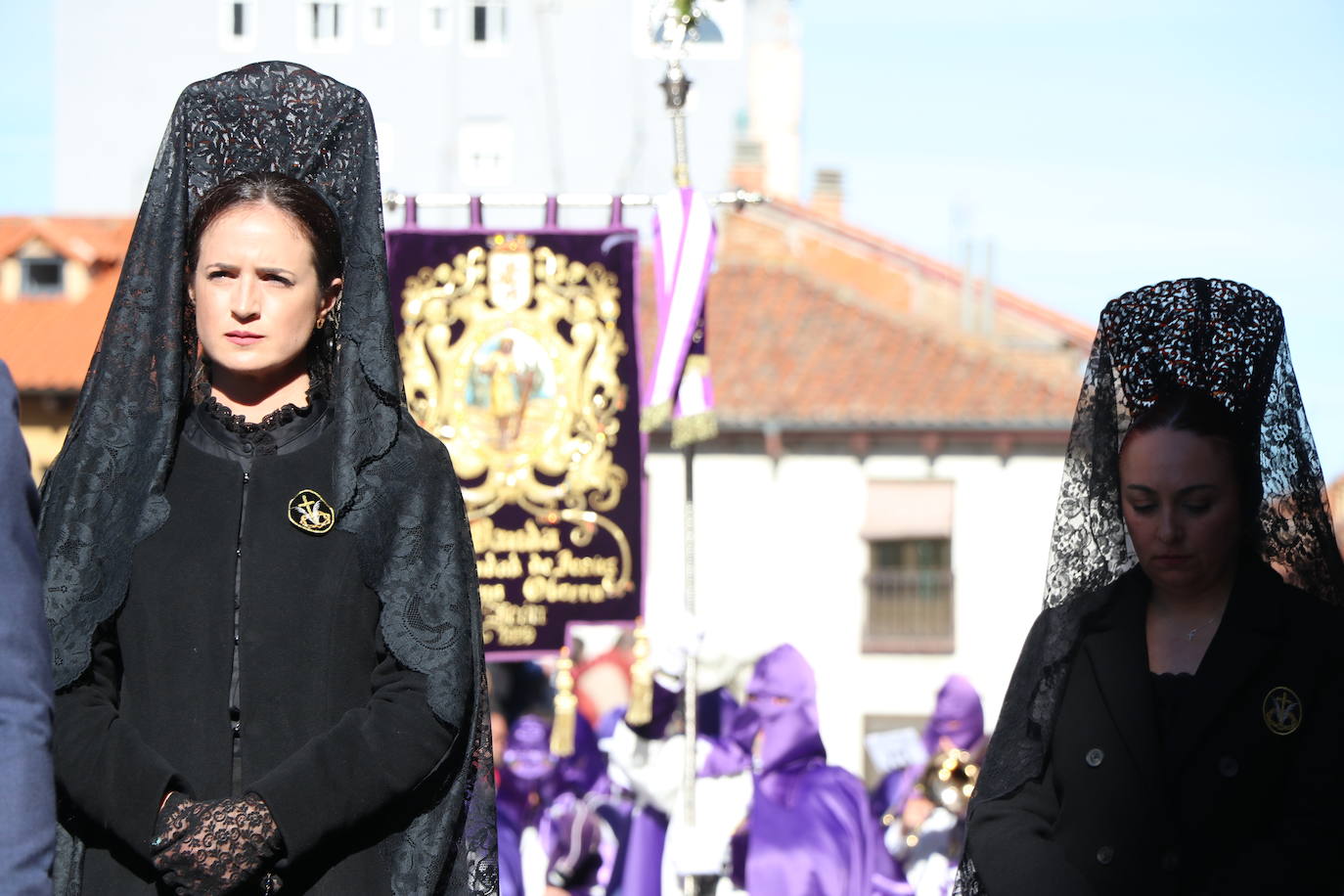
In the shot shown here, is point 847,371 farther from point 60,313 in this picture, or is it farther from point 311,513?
point 311,513

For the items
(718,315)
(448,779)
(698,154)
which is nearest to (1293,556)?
(448,779)

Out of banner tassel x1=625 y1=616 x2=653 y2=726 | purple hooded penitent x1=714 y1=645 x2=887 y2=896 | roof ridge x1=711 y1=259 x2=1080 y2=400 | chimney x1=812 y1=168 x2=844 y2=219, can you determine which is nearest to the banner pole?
purple hooded penitent x1=714 y1=645 x2=887 y2=896

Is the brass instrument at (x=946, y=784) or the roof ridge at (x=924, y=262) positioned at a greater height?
the roof ridge at (x=924, y=262)

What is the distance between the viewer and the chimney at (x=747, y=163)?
29828 mm

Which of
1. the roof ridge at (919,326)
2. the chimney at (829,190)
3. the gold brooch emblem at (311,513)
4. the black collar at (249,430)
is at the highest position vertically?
the chimney at (829,190)

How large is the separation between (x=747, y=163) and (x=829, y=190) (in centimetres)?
270

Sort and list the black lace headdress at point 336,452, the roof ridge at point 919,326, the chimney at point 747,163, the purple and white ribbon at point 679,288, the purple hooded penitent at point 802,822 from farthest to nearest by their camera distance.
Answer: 1. the chimney at point 747,163
2. the roof ridge at point 919,326
3. the purple and white ribbon at point 679,288
4. the purple hooded penitent at point 802,822
5. the black lace headdress at point 336,452

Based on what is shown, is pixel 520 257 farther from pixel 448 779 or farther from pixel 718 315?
pixel 718 315

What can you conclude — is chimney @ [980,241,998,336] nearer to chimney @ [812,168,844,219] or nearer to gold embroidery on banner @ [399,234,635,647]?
chimney @ [812,168,844,219]

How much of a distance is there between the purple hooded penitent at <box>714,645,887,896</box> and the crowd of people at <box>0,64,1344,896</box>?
3.25 meters

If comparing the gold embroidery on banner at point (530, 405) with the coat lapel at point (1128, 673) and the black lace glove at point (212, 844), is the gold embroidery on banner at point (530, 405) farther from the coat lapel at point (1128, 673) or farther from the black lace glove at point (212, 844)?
the black lace glove at point (212, 844)

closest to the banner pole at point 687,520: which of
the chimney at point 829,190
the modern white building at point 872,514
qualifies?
the modern white building at point 872,514

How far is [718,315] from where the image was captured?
23.3m

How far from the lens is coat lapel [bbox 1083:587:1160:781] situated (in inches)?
127
